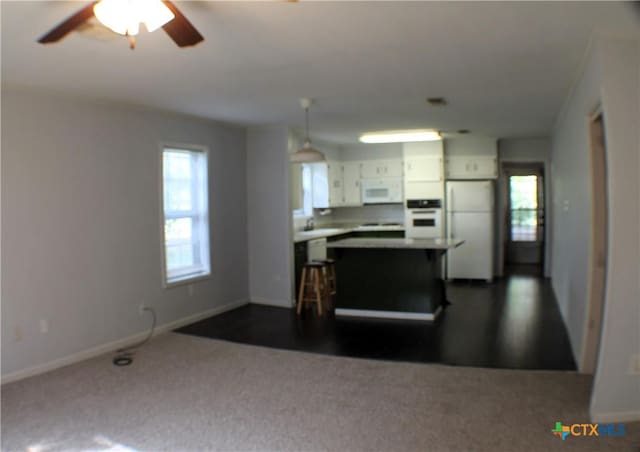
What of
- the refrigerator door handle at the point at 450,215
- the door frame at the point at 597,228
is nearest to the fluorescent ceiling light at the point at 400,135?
the refrigerator door handle at the point at 450,215

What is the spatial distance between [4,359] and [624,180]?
4552 mm

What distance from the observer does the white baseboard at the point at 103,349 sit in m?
3.84

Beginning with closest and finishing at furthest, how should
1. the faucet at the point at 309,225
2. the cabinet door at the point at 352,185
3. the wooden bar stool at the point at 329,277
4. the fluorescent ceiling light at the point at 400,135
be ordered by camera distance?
the wooden bar stool at the point at 329,277
the fluorescent ceiling light at the point at 400,135
the faucet at the point at 309,225
the cabinet door at the point at 352,185

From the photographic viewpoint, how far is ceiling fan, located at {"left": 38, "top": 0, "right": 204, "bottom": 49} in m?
1.91

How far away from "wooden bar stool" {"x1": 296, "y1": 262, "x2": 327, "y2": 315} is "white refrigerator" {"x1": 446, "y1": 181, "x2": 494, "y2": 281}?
9.70 feet

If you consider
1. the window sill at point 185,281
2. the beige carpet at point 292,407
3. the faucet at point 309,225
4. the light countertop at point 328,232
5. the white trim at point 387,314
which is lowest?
the beige carpet at point 292,407

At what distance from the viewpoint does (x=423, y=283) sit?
543 centimetres

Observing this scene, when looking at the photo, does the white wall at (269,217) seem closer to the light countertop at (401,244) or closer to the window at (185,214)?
the window at (185,214)

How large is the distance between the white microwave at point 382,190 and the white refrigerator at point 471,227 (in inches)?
34.5

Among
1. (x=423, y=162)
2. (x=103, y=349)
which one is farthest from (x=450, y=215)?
(x=103, y=349)

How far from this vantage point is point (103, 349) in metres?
4.47

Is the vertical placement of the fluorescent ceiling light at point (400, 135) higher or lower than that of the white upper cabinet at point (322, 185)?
higher

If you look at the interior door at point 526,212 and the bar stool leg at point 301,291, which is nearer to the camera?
the bar stool leg at point 301,291

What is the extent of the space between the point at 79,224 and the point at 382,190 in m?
5.35
